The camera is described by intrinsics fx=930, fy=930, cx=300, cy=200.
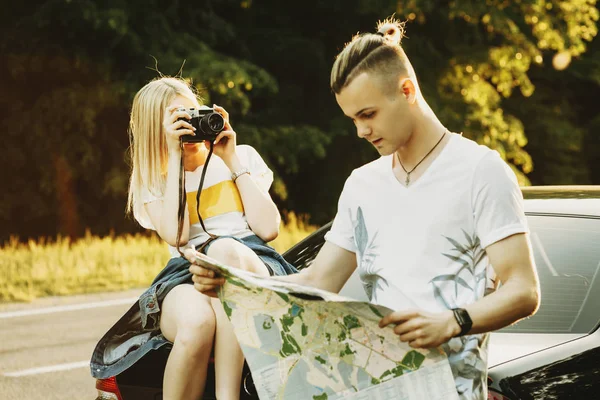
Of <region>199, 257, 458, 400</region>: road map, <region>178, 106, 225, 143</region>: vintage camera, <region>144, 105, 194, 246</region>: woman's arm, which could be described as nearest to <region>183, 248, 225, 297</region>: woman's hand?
<region>199, 257, 458, 400</region>: road map

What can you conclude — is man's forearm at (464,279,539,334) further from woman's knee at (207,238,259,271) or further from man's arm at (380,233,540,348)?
woman's knee at (207,238,259,271)

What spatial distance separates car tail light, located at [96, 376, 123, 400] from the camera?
304 centimetres

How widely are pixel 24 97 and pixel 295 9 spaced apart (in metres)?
6.45

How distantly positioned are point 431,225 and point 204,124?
1393mm

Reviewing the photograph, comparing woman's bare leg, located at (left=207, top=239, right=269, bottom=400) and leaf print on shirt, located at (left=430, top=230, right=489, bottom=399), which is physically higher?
leaf print on shirt, located at (left=430, top=230, right=489, bottom=399)

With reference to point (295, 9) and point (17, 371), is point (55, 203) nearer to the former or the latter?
point (295, 9)

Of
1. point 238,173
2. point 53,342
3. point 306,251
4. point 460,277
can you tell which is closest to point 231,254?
point 238,173

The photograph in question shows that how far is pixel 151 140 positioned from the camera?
11.8 ft

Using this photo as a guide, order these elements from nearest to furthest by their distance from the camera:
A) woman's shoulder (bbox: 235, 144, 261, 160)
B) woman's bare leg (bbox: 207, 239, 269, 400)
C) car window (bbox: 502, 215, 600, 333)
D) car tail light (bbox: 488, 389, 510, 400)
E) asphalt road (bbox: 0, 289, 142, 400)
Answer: car tail light (bbox: 488, 389, 510, 400) < woman's bare leg (bbox: 207, 239, 269, 400) < car window (bbox: 502, 215, 600, 333) < woman's shoulder (bbox: 235, 144, 261, 160) < asphalt road (bbox: 0, 289, 142, 400)

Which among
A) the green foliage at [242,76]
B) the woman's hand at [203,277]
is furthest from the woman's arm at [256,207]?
the green foliage at [242,76]

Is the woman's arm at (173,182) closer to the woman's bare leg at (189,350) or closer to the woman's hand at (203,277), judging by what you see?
the woman's bare leg at (189,350)

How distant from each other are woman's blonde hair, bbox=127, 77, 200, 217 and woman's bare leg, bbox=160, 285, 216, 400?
0.72 metres

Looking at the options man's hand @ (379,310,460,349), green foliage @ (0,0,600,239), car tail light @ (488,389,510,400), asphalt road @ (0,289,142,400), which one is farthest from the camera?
green foliage @ (0,0,600,239)

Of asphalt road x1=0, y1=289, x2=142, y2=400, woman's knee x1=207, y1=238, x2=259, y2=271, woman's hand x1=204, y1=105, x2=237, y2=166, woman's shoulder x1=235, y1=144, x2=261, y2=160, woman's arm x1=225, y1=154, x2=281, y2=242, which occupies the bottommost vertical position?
asphalt road x1=0, y1=289, x2=142, y2=400
